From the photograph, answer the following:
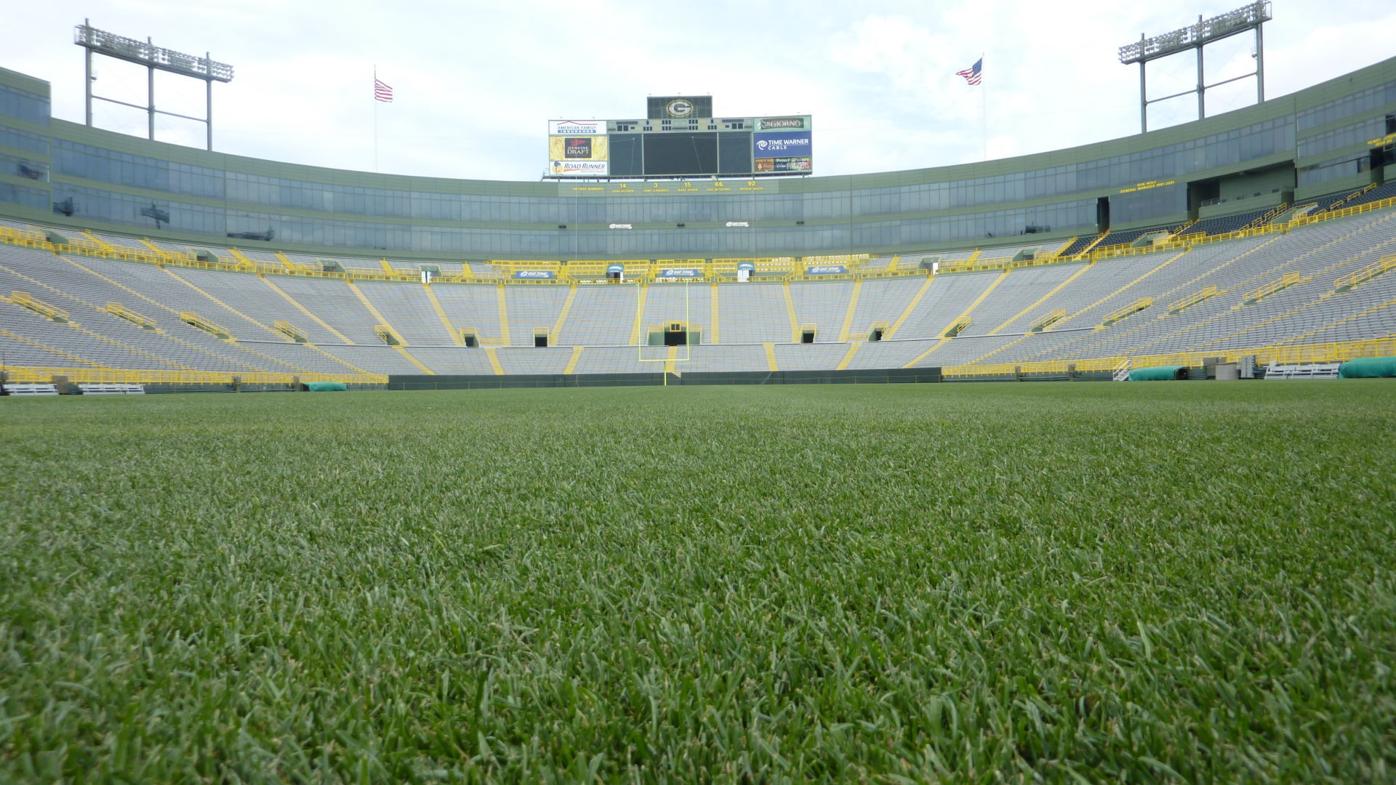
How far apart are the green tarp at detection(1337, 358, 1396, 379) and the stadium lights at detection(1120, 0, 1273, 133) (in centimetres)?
2589

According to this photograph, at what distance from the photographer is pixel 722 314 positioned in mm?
40531

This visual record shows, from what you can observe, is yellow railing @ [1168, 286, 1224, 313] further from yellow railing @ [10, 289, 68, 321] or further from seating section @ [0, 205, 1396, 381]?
yellow railing @ [10, 289, 68, 321]

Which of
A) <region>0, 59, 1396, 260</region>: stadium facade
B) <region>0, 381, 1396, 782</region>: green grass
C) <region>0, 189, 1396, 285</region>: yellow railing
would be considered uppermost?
<region>0, 59, 1396, 260</region>: stadium facade

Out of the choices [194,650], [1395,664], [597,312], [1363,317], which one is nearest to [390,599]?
[194,650]

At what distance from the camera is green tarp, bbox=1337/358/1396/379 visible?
54.5 feet

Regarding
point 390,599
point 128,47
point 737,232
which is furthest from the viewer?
→ point 737,232

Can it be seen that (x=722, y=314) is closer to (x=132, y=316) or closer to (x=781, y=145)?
(x=781, y=145)

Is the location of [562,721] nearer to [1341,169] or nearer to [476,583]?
[476,583]

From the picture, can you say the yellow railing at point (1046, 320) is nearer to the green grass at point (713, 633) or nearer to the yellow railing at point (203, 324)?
the green grass at point (713, 633)

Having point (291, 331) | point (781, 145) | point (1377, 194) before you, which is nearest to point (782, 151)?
point (781, 145)

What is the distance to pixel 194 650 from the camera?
87 cm

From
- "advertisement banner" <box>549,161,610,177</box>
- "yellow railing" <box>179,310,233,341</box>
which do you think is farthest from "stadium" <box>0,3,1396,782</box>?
"advertisement banner" <box>549,161,610,177</box>

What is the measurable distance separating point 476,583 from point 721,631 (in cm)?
47

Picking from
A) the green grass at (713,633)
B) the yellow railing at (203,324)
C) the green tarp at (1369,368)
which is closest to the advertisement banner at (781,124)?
the yellow railing at (203,324)
